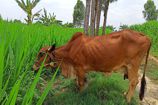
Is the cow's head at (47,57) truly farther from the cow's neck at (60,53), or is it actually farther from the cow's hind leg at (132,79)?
the cow's hind leg at (132,79)

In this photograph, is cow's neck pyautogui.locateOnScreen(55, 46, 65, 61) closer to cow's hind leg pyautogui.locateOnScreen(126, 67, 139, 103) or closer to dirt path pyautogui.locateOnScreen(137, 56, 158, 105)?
cow's hind leg pyautogui.locateOnScreen(126, 67, 139, 103)

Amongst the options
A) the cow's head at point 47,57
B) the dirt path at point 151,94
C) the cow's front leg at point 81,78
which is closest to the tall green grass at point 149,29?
the dirt path at point 151,94

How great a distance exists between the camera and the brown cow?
5086mm

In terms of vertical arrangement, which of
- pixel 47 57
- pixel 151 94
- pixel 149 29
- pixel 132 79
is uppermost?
pixel 47 57

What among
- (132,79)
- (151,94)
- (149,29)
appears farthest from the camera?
(149,29)

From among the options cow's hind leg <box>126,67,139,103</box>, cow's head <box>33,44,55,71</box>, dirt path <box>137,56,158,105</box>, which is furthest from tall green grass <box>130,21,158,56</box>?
cow's head <box>33,44,55,71</box>

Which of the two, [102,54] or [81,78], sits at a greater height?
[102,54]

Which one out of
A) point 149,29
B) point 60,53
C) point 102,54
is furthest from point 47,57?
point 149,29

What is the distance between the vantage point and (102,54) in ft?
16.9

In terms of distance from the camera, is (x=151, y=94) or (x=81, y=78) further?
(x=151, y=94)

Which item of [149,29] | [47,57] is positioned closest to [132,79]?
[47,57]

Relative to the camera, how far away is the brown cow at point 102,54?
5086mm

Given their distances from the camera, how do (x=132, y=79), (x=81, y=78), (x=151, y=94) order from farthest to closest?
(x=151, y=94), (x=132, y=79), (x=81, y=78)

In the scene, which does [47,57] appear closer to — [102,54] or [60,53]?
[60,53]
